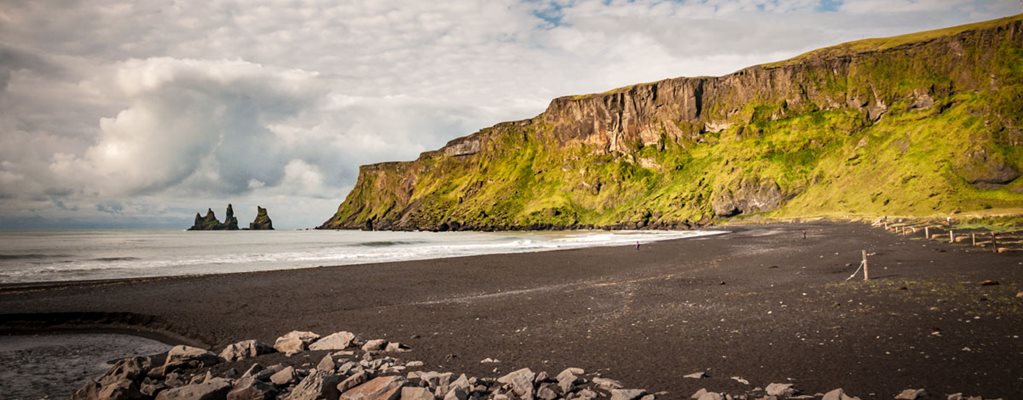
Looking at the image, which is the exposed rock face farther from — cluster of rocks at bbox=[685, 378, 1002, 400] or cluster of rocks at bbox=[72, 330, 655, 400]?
cluster of rocks at bbox=[72, 330, 655, 400]

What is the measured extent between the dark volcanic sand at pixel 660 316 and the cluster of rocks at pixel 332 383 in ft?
3.12

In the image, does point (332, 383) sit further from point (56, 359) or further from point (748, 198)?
point (748, 198)

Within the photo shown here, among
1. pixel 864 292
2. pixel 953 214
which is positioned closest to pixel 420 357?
pixel 864 292

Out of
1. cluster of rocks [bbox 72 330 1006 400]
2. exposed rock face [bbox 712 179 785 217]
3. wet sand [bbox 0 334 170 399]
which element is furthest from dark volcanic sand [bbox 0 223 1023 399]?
exposed rock face [bbox 712 179 785 217]

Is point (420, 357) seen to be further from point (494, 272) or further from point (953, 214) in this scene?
point (953, 214)

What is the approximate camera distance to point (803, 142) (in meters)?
136

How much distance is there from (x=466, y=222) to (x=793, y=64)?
120 meters

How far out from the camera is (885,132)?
120812 mm

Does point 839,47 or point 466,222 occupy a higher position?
point 839,47

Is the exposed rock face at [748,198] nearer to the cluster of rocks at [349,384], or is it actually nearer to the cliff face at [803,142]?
the cliff face at [803,142]

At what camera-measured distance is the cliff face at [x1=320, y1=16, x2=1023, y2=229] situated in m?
97.0

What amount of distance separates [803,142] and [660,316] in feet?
470

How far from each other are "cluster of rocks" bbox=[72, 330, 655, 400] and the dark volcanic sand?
3.12 feet

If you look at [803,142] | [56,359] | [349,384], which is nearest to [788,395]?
[349,384]
